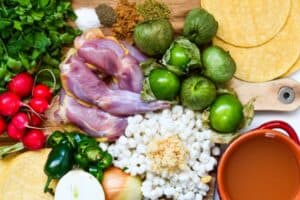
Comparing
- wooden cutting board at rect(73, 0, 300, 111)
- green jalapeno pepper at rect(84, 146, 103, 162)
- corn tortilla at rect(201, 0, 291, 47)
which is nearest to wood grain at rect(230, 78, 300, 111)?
wooden cutting board at rect(73, 0, 300, 111)

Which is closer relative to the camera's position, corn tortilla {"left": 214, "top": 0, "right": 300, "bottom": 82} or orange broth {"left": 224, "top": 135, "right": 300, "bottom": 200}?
orange broth {"left": 224, "top": 135, "right": 300, "bottom": 200}

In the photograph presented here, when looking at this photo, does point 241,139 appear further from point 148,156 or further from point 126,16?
point 126,16

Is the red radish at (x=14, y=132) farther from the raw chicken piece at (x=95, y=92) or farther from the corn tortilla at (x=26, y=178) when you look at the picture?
the raw chicken piece at (x=95, y=92)

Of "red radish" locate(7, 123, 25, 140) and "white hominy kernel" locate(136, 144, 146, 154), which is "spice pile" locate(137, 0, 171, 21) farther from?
"red radish" locate(7, 123, 25, 140)

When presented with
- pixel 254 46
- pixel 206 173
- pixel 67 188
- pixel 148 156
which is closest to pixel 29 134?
pixel 67 188

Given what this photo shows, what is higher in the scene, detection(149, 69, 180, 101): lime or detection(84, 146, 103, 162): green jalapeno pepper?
detection(149, 69, 180, 101): lime

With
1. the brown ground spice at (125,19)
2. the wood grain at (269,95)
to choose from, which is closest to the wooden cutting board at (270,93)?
the wood grain at (269,95)
